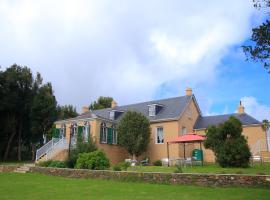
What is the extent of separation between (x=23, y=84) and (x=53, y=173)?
80.5 ft

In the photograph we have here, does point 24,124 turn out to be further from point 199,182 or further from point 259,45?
point 259,45

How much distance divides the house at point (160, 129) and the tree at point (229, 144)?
8.75 m

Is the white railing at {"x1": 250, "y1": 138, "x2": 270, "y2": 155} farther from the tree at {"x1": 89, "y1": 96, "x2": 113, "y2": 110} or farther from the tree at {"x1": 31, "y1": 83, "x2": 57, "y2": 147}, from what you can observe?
the tree at {"x1": 89, "y1": 96, "x2": 113, "y2": 110}

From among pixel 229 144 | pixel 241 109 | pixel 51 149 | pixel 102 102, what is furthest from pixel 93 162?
pixel 102 102

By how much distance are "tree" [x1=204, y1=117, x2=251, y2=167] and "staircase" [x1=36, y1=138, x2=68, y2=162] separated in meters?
15.0

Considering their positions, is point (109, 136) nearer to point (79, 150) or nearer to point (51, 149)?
point (51, 149)

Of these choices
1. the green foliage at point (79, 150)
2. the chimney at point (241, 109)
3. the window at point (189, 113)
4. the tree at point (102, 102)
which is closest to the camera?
the green foliage at point (79, 150)

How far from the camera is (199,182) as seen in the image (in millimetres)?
14656

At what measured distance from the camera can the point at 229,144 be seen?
67.4 feet

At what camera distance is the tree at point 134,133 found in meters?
31.2

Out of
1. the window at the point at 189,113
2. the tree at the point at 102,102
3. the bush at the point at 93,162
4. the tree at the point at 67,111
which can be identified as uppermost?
the tree at the point at 102,102

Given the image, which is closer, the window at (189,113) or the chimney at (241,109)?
the chimney at (241,109)

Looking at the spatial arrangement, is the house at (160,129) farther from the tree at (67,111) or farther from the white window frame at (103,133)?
the tree at (67,111)

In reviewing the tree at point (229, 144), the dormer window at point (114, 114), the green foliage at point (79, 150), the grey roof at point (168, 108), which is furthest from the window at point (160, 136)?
the tree at point (229, 144)
